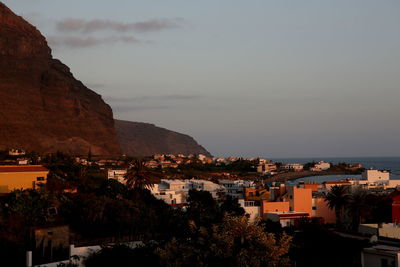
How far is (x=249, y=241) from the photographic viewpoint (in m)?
22.8

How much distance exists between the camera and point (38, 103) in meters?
160

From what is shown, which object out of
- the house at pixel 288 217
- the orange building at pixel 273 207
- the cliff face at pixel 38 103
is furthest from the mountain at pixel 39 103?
the house at pixel 288 217

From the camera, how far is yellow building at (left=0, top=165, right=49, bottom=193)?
45.9 meters

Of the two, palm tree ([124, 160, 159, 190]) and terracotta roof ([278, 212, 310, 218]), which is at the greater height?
palm tree ([124, 160, 159, 190])

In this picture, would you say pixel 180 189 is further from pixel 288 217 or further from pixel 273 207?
pixel 288 217

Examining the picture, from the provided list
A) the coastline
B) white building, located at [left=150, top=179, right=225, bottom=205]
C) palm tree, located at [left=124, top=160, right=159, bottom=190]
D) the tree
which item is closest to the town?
palm tree, located at [left=124, top=160, right=159, bottom=190]

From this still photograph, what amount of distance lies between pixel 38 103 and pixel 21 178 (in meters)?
118

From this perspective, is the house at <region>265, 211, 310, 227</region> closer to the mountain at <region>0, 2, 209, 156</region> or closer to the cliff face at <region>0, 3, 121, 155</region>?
the mountain at <region>0, 2, 209, 156</region>

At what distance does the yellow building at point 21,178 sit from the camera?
45.9 metres

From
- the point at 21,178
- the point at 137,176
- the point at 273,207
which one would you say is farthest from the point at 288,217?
the point at 21,178

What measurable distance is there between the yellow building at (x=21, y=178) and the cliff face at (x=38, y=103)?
9564 centimetres

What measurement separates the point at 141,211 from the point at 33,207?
7942mm

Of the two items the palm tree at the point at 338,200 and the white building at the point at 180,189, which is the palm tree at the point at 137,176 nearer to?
the white building at the point at 180,189

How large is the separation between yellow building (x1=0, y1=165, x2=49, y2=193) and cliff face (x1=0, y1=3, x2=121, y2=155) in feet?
314
